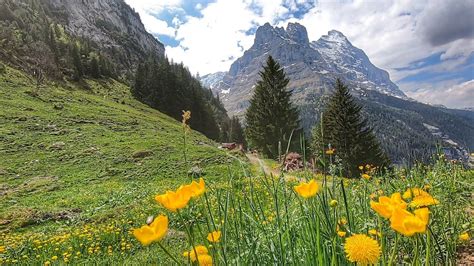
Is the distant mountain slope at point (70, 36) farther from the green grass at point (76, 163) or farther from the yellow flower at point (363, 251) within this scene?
the yellow flower at point (363, 251)

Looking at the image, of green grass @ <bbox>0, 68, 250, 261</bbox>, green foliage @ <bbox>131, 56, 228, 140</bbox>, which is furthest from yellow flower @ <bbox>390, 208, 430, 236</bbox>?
green foliage @ <bbox>131, 56, 228, 140</bbox>

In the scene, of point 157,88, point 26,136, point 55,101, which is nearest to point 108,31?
point 157,88

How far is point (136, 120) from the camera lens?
43969 mm

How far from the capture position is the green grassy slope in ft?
43.6

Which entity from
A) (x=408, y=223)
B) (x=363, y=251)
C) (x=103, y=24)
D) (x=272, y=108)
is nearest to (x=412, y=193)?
(x=363, y=251)

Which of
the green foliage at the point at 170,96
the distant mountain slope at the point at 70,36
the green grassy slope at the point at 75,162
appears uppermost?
the distant mountain slope at the point at 70,36

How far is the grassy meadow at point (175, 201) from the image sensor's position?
1531mm

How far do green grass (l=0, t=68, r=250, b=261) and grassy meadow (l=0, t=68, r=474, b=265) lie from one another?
0.31 feet

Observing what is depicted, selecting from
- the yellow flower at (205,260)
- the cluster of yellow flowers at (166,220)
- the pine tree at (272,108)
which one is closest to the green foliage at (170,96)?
the pine tree at (272,108)

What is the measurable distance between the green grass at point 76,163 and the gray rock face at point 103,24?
8181cm

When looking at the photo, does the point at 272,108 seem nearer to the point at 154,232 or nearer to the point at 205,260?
the point at 205,260

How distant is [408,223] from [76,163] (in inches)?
1092

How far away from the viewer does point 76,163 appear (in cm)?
2612

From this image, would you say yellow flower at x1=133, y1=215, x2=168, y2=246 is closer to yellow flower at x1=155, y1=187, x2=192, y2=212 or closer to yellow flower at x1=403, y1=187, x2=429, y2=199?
yellow flower at x1=155, y1=187, x2=192, y2=212
